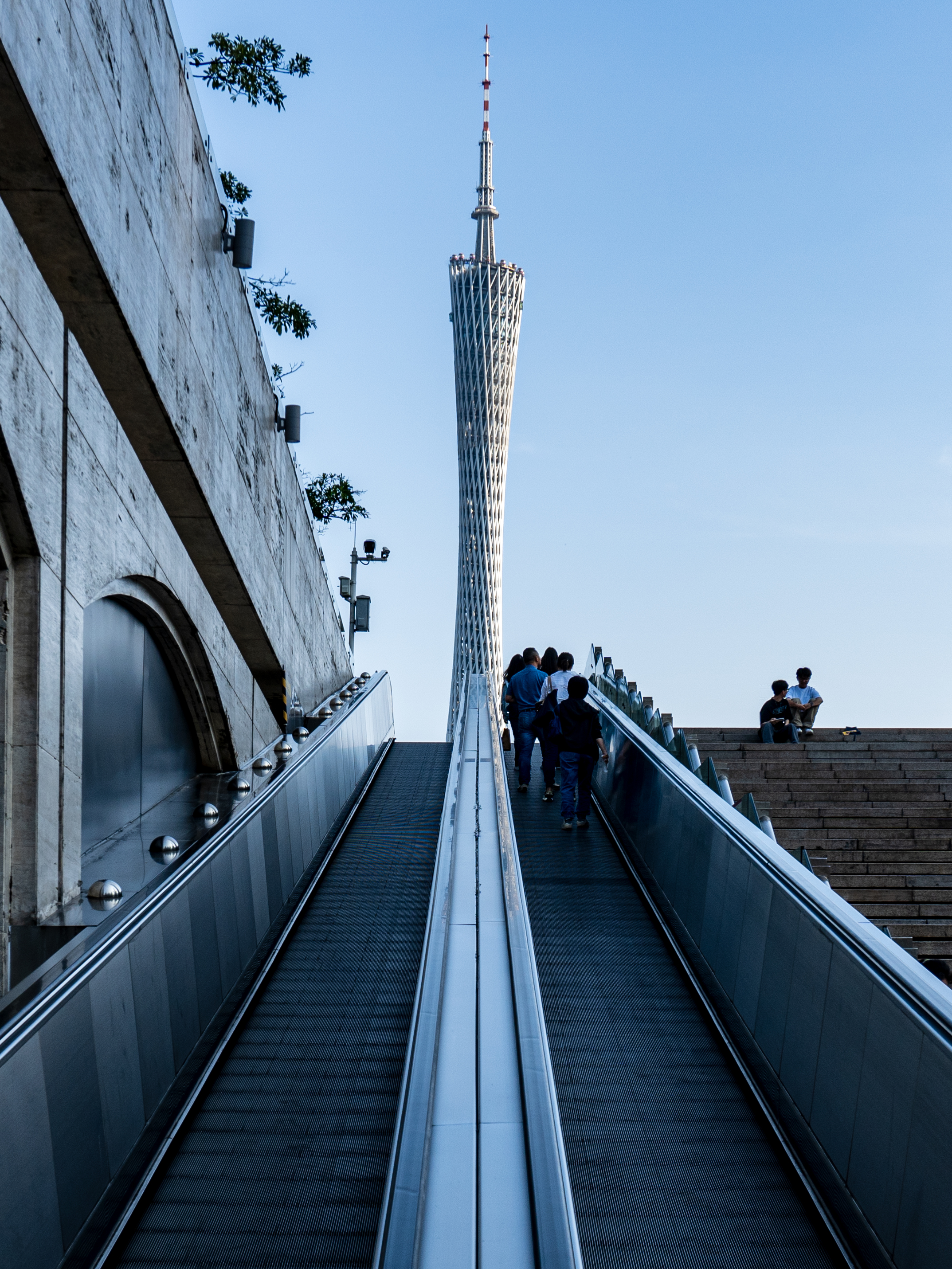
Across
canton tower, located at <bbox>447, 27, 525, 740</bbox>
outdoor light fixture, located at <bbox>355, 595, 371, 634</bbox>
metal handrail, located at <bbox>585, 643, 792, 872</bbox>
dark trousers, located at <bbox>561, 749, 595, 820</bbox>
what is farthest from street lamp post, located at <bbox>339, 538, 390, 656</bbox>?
canton tower, located at <bbox>447, 27, 525, 740</bbox>

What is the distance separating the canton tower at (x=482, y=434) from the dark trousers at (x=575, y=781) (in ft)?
156

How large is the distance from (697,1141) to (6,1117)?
223 cm

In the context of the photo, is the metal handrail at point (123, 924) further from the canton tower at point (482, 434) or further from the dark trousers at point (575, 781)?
the canton tower at point (482, 434)

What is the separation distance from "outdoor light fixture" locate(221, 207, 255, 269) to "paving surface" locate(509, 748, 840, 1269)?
19.3 feet

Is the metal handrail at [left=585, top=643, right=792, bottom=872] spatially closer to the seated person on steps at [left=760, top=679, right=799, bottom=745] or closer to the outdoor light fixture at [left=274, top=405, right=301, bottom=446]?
the seated person on steps at [left=760, top=679, right=799, bottom=745]

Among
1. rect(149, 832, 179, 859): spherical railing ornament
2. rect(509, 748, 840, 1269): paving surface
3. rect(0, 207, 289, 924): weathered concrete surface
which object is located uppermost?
rect(0, 207, 289, 924): weathered concrete surface

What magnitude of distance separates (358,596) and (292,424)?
9.37 meters

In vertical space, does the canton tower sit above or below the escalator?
above

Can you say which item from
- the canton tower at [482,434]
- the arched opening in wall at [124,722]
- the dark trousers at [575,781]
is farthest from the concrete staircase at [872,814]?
the canton tower at [482,434]

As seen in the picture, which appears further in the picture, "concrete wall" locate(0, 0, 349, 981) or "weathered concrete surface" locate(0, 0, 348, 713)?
"weathered concrete surface" locate(0, 0, 348, 713)

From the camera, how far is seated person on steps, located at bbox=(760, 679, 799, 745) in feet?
34.7

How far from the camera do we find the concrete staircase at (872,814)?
6.32 meters

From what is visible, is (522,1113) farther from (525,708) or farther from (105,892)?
(525,708)

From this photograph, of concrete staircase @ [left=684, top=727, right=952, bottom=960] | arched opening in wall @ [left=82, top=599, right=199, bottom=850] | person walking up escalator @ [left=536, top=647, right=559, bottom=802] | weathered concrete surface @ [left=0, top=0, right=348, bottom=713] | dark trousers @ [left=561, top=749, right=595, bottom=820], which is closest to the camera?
weathered concrete surface @ [left=0, top=0, right=348, bottom=713]
